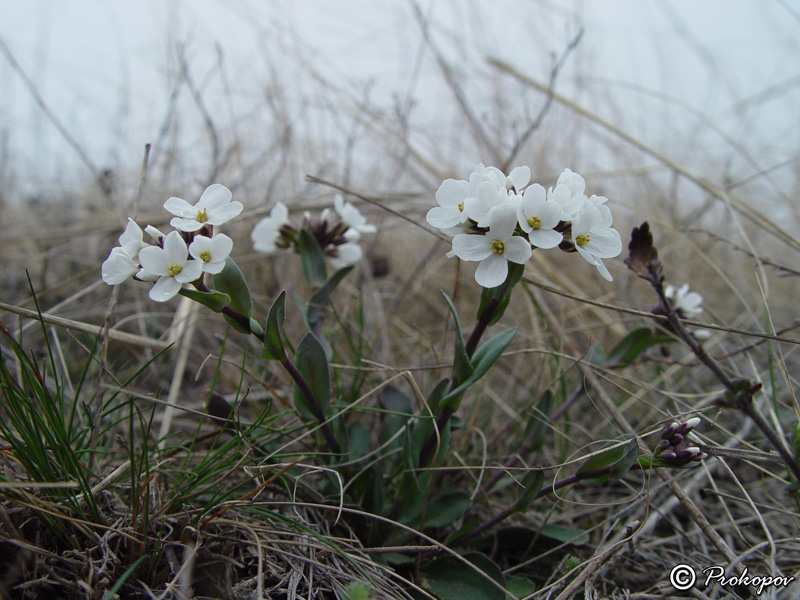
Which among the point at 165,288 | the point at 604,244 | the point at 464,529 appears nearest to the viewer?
the point at 165,288

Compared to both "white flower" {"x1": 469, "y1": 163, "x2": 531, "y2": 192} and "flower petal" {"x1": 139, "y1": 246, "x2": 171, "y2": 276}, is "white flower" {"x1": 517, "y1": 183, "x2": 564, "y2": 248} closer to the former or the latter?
"white flower" {"x1": 469, "y1": 163, "x2": 531, "y2": 192}

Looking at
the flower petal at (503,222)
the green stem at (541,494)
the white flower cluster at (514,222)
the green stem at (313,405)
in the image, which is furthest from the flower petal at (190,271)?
the green stem at (541,494)

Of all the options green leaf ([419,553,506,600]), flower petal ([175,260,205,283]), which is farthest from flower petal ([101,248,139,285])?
green leaf ([419,553,506,600])

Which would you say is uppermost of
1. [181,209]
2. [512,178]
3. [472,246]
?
[512,178]

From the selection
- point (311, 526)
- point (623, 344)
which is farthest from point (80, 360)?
point (623, 344)

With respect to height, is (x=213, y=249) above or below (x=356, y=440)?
above

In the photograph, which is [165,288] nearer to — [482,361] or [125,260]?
[125,260]

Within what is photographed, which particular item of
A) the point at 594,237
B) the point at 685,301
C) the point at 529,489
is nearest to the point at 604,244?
the point at 594,237
